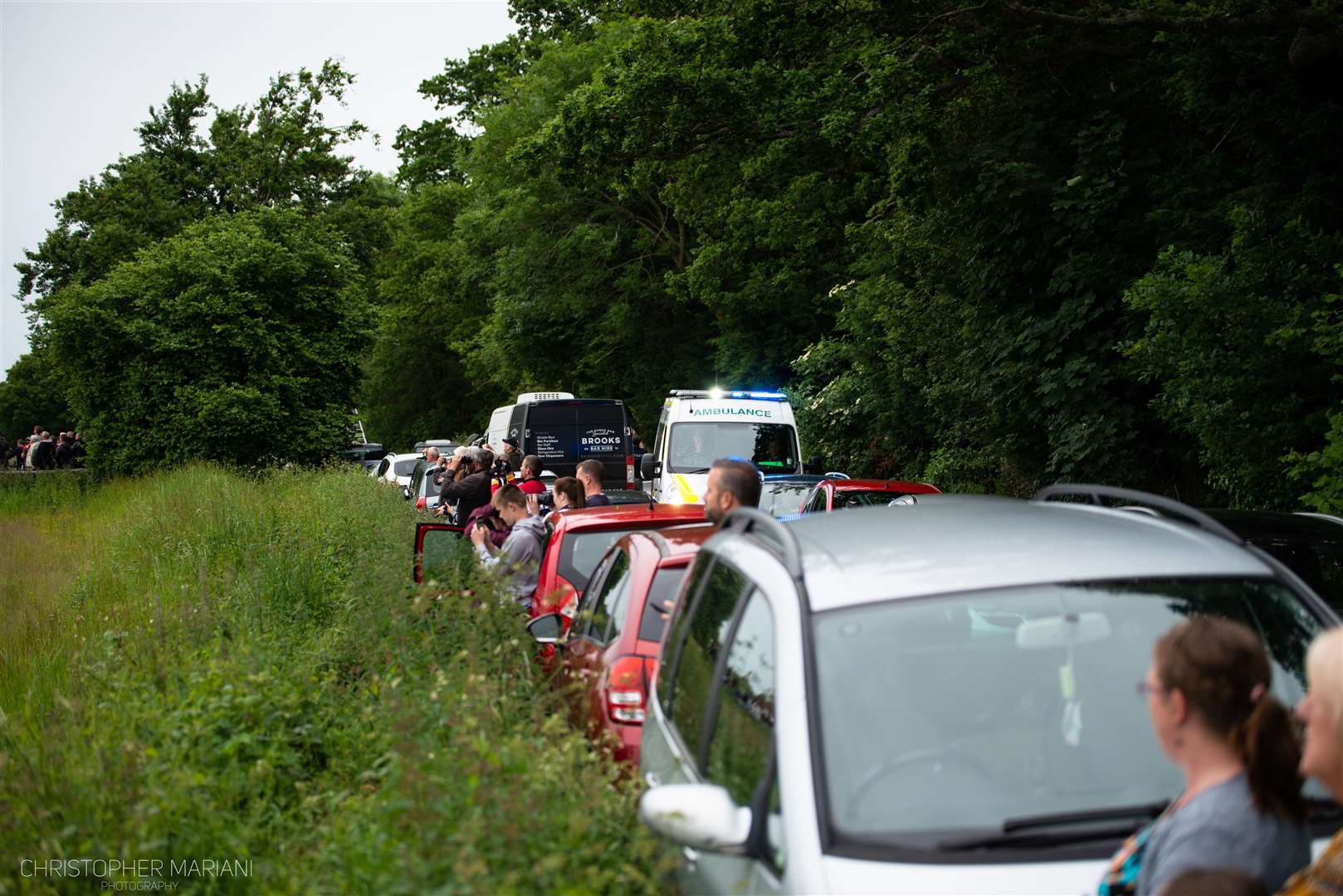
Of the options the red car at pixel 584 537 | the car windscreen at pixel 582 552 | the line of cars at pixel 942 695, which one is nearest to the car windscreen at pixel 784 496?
the red car at pixel 584 537

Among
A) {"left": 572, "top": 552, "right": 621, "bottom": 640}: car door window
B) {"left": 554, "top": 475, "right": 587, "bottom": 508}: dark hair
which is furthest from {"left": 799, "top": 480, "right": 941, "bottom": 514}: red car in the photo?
{"left": 572, "top": 552, "right": 621, "bottom": 640}: car door window

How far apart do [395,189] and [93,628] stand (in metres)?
71.6

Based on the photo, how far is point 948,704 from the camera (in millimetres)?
3312

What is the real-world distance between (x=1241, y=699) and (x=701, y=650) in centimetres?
203

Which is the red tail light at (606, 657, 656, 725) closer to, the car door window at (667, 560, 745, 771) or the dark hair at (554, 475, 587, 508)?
the car door window at (667, 560, 745, 771)

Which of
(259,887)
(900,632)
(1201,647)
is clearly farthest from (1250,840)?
(259,887)

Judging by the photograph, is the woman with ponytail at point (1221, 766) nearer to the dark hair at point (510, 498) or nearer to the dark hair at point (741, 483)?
the dark hair at point (741, 483)

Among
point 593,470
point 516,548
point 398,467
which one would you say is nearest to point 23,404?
point 398,467

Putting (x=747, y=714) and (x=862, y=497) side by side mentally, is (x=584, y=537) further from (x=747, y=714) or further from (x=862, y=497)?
(x=862, y=497)

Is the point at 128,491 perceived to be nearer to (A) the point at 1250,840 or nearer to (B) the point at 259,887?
(B) the point at 259,887

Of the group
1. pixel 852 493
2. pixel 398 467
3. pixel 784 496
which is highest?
pixel 852 493

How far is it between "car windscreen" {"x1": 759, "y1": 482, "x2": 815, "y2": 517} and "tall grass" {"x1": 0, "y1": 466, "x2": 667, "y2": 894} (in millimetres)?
5749

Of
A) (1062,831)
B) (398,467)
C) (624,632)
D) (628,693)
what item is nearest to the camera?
(1062,831)

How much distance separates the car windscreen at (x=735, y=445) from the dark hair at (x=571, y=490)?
12.0 meters
